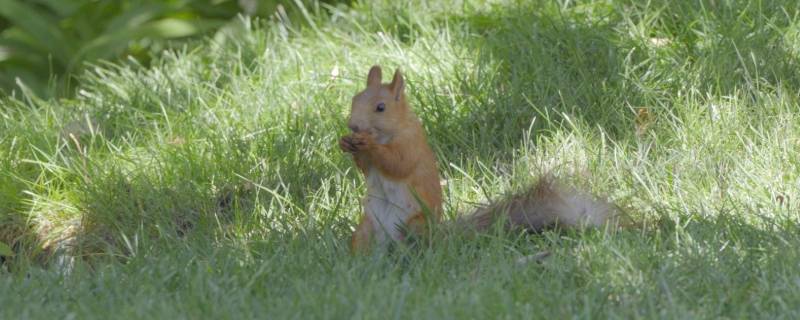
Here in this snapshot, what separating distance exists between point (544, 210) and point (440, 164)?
78 centimetres

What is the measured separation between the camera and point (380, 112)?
3.63m

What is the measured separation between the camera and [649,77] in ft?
15.8

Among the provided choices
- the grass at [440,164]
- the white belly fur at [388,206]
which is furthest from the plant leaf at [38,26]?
the white belly fur at [388,206]

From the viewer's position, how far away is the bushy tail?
375 centimetres

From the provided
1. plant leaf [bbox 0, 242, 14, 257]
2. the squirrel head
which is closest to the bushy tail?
the squirrel head

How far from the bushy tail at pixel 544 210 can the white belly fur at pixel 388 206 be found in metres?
0.21

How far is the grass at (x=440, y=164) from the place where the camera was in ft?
10.6

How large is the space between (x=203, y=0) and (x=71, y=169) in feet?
5.87

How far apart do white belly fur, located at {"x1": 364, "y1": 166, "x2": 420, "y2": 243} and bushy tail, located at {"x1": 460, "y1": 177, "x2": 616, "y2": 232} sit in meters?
0.21

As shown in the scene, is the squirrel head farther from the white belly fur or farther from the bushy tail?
the bushy tail

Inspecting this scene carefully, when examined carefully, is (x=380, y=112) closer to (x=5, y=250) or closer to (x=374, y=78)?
(x=374, y=78)

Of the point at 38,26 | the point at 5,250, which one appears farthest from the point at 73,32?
the point at 5,250

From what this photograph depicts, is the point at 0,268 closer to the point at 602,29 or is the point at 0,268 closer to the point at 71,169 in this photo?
the point at 71,169

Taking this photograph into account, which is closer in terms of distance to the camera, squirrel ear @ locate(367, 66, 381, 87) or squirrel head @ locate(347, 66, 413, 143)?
squirrel head @ locate(347, 66, 413, 143)
